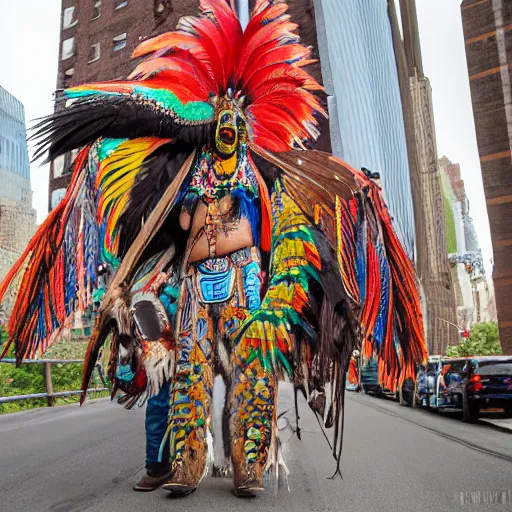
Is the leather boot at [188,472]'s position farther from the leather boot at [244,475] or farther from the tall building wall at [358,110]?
the tall building wall at [358,110]

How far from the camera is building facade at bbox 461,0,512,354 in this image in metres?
36.9

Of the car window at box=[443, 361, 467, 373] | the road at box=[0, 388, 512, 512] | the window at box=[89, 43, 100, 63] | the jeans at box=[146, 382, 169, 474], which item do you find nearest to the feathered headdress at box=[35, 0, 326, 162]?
the jeans at box=[146, 382, 169, 474]

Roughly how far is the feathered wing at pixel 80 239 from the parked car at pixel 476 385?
25.0 ft

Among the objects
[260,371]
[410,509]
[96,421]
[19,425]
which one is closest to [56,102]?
[260,371]

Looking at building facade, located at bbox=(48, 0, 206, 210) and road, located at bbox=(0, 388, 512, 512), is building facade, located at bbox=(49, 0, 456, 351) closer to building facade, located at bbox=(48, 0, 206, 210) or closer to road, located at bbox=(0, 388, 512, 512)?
building facade, located at bbox=(48, 0, 206, 210)

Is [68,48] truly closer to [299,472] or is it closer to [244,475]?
[299,472]

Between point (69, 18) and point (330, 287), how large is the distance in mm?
42821

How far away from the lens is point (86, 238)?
4.19m

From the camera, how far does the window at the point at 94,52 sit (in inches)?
1458

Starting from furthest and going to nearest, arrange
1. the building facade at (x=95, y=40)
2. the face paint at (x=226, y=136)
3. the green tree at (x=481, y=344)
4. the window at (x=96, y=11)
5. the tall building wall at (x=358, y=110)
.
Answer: the window at (x=96, y=11) < the green tree at (x=481, y=344) < the building facade at (x=95, y=40) < the tall building wall at (x=358, y=110) < the face paint at (x=226, y=136)

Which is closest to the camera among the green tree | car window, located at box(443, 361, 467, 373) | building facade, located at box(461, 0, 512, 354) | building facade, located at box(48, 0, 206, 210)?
car window, located at box(443, 361, 467, 373)

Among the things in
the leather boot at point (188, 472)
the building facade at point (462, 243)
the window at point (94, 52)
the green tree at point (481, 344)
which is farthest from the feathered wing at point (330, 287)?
the building facade at point (462, 243)

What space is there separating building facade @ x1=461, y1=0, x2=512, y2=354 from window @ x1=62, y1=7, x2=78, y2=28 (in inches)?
912

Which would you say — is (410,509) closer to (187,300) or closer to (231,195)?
(187,300)
